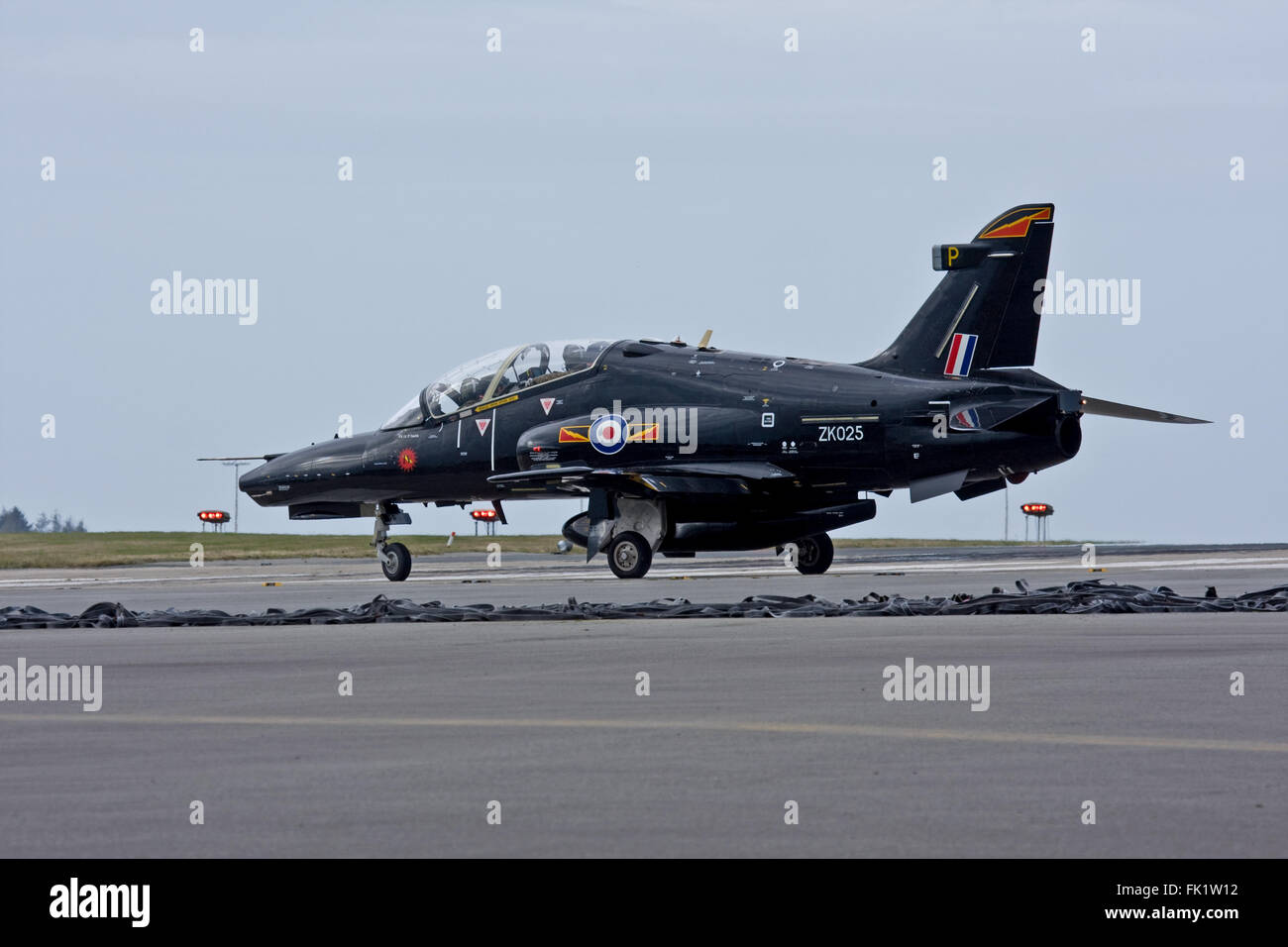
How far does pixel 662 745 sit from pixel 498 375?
69.8ft

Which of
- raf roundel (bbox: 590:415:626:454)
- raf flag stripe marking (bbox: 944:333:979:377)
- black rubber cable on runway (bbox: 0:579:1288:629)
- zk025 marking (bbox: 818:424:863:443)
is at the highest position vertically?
raf flag stripe marking (bbox: 944:333:979:377)

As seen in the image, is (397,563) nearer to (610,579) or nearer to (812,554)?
(610,579)

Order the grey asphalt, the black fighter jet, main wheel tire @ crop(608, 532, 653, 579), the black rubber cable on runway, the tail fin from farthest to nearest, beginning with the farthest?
the tail fin < main wheel tire @ crop(608, 532, 653, 579) < the black fighter jet < the grey asphalt < the black rubber cable on runway

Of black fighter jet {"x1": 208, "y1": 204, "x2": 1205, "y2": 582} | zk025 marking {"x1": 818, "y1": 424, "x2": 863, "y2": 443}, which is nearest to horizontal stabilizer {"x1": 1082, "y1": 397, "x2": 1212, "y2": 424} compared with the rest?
black fighter jet {"x1": 208, "y1": 204, "x2": 1205, "y2": 582}

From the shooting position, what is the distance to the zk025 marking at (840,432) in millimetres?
25022

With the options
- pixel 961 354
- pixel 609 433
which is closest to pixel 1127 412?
pixel 961 354

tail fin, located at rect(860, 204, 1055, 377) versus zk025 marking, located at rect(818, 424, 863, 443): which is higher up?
tail fin, located at rect(860, 204, 1055, 377)

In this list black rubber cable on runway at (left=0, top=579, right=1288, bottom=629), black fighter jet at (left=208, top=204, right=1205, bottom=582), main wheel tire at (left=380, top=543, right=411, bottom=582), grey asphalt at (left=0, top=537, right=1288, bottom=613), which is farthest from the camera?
main wheel tire at (left=380, top=543, right=411, bottom=582)

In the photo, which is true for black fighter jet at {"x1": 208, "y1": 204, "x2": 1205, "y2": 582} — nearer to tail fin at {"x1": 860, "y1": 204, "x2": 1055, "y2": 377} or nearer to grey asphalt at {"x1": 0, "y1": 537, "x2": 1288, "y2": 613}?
tail fin at {"x1": 860, "y1": 204, "x2": 1055, "y2": 377}

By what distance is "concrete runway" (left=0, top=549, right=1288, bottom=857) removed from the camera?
544 cm

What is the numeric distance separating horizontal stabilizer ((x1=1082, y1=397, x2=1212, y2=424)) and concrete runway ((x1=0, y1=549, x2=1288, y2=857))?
13.0 m

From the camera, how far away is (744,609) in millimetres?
16406

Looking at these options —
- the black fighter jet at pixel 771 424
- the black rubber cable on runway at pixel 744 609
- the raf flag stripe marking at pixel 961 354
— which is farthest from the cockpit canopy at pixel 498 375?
the black rubber cable on runway at pixel 744 609
